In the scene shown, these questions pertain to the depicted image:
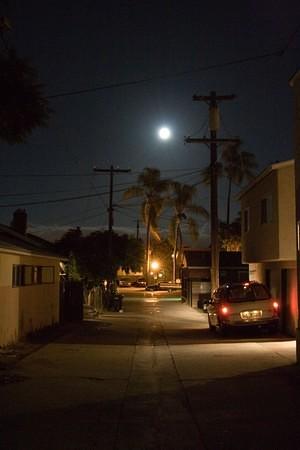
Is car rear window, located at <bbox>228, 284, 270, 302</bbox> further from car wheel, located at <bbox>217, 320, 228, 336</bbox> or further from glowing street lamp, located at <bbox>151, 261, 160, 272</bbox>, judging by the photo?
glowing street lamp, located at <bbox>151, 261, 160, 272</bbox>

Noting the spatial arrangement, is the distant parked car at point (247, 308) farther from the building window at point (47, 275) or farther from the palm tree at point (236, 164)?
the palm tree at point (236, 164)

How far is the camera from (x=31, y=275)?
20.4 m

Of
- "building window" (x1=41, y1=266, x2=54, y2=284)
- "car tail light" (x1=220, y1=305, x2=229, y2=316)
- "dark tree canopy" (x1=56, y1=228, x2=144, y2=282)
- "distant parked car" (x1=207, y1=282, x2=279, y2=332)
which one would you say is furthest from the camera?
"dark tree canopy" (x1=56, y1=228, x2=144, y2=282)

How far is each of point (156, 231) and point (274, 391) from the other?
6197cm

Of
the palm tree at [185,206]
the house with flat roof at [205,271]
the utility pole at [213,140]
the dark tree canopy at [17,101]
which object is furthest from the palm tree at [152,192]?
the dark tree canopy at [17,101]

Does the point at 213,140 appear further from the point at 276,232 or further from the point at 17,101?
the point at 17,101

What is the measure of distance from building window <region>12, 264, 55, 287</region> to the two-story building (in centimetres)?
769

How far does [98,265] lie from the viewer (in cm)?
4138

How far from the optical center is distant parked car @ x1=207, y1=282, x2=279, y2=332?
19.5 meters

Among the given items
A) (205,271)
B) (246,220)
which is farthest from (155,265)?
(246,220)

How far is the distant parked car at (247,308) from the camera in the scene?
19.5 meters

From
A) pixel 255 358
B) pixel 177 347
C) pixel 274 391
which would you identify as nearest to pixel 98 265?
pixel 177 347

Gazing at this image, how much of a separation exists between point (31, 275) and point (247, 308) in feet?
22.3

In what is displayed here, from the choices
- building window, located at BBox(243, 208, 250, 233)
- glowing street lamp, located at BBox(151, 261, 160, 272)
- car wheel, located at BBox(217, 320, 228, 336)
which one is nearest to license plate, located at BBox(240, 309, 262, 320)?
car wheel, located at BBox(217, 320, 228, 336)
